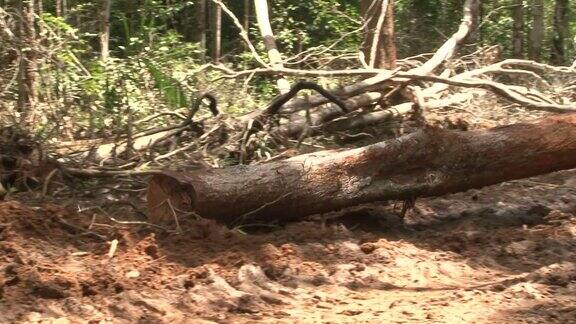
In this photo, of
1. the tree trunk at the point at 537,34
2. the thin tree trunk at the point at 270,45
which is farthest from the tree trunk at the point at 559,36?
the thin tree trunk at the point at 270,45

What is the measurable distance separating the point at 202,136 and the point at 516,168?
2958mm

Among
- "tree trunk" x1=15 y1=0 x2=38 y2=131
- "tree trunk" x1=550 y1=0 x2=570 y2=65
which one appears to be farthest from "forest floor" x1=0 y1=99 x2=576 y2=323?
"tree trunk" x1=550 y1=0 x2=570 y2=65

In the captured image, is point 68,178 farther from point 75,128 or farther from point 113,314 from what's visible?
point 113,314

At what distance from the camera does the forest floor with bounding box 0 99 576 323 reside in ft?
13.4

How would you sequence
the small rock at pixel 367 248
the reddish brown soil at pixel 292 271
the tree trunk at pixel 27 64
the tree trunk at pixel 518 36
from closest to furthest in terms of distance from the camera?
the reddish brown soil at pixel 292 271 → the small rock at pixel 367 248 → the tree trunk at pixel 27 64 → the tree trunk at pixel 518 36

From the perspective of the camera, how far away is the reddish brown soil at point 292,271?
4.08 m

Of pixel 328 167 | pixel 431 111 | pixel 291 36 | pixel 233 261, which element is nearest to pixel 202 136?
pixel 328 167

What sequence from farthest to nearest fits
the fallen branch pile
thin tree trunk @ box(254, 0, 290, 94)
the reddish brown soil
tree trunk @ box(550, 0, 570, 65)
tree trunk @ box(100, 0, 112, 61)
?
tree trunk @ box(550, 0, 570, 65) → tree trunk @ box(100, 0, 112, 61) → thin tree trunk @ box(254, 0, 290, 94) → the fallen branch pile → the reddish brown soil

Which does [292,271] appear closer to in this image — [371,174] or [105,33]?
[371,174]

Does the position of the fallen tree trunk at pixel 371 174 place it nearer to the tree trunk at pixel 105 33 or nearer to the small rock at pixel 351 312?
the small rock at pixel 351 312

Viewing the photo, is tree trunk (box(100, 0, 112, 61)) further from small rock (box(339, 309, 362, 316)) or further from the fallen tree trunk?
small rock (box(339, 309, 362, 316))

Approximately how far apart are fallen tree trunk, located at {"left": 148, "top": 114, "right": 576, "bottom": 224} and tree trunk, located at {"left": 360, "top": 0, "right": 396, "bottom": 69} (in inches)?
134

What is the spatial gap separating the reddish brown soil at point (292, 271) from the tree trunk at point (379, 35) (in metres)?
3.85

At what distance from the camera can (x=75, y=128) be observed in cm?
840
